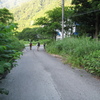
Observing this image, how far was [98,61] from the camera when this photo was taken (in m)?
4.93

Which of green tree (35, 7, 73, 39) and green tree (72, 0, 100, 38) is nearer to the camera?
green tree (72, 0, 100, 38)

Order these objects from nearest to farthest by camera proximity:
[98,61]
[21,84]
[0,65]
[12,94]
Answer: [0,65], [12,94], [21,84], [98,61]

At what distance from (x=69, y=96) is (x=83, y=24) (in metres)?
16.8

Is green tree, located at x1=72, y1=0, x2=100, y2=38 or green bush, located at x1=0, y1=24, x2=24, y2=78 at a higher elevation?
green tree, located at x1=72, y1=0, x2=100, y2=38

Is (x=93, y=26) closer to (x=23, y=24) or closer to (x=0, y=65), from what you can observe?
(x=0, y=65)

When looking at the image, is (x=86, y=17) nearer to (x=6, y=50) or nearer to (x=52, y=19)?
(x=52, y=19)

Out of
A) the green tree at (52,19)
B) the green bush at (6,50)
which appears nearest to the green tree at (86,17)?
the green tree at (52,19)

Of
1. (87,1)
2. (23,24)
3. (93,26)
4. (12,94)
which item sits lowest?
(12,94)

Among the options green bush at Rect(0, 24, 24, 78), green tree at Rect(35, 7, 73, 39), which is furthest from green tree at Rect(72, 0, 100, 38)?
green bush at Rect(0, 24, 24, 78)

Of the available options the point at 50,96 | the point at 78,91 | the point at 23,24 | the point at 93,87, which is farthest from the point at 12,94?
the point at 23,24

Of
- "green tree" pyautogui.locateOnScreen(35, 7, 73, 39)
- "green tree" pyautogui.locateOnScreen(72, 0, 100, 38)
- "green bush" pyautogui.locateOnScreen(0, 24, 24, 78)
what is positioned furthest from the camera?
"green tree" pyautogui.locateOnScreen(35, 7, 73, 39)

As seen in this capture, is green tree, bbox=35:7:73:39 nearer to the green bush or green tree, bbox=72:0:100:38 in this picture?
green tree, bbox=72:0:100:38

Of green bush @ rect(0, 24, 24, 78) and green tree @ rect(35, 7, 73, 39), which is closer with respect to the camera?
green bush @ rect(0, 24, 24, 78)

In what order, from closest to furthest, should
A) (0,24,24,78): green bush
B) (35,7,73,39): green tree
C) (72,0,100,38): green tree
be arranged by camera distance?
(0,24,24,78): green bush, (72,0,100,38): green tree, (35,7,73,39): green tree
